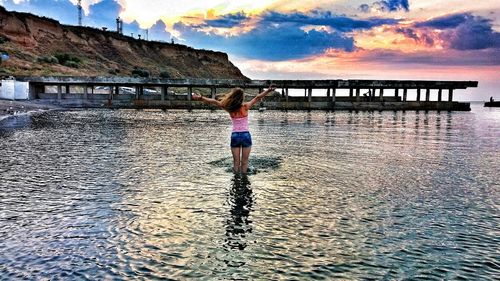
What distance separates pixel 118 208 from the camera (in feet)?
24.1

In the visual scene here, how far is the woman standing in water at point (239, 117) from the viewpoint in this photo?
9586 mm

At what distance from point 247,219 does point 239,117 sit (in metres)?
3.53

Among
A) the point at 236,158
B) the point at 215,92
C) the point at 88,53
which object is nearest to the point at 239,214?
the point at 236,158

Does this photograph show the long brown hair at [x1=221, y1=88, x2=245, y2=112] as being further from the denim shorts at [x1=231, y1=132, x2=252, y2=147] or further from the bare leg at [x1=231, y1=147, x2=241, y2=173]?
the bare leg at [x1=231, y1=147, x2=241, y2=173]

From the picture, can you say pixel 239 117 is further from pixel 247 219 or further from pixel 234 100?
pixel 247 219

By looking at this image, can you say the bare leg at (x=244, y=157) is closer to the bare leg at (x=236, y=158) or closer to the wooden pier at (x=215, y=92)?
the bare leg at (x=236, y=158)

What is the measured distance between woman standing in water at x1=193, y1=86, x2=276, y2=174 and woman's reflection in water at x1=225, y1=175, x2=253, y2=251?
30.1 inches

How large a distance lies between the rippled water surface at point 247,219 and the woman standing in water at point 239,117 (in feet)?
1.68

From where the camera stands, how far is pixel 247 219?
22.1 feet

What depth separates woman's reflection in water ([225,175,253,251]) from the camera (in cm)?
573

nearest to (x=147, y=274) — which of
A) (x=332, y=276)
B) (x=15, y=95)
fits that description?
(x=332, y=276)

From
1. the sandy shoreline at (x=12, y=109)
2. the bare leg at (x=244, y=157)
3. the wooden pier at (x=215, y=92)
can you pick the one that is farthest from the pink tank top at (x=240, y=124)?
the wooden pier at (x=215, y=92)

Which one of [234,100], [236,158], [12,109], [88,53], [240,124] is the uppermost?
[88,53]

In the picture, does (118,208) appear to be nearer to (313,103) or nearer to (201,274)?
(201,274)
